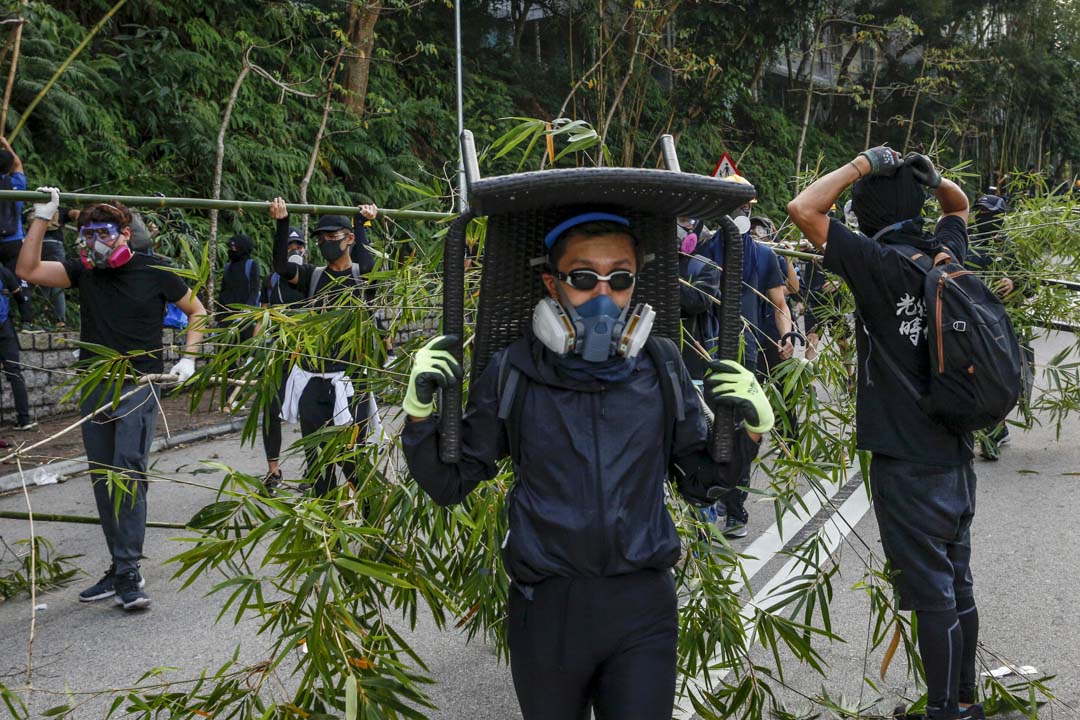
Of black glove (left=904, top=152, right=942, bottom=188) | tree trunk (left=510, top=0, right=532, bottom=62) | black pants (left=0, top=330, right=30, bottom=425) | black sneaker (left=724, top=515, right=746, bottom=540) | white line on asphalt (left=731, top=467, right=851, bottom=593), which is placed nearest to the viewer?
black glove (left=904, top=152, right=942, bottom=188)

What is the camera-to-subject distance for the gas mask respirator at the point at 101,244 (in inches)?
230

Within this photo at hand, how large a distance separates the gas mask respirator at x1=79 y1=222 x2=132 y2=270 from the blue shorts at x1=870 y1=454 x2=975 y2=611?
402cm

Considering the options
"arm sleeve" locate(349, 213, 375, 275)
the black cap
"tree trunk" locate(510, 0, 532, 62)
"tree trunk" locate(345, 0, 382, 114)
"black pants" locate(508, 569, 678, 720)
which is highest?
"tree trunk" locate(510, 0, 532, 62)

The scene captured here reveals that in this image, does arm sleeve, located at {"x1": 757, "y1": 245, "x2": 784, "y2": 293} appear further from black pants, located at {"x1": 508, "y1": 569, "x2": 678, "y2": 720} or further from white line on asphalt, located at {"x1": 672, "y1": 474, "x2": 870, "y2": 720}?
black pants, located at {"x1": 508, "y1": 569, "x2": 678, "y2": 720}

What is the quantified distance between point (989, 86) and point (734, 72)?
14.1m

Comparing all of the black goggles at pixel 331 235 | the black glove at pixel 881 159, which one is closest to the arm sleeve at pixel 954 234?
the black glove at pixel 881 159

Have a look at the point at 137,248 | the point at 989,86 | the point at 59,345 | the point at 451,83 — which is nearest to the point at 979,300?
the point at 137,248

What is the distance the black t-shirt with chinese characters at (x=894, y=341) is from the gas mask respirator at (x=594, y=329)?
1.45 metres

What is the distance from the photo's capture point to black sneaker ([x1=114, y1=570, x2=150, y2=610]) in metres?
5.96

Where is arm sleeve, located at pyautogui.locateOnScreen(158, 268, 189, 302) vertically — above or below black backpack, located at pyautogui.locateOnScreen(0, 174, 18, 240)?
below

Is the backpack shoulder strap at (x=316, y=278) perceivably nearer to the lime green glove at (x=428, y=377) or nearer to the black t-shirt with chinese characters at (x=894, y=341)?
the black t-shirt with chinese characters at (x=894, y=341)

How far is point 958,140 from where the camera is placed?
1601 inches

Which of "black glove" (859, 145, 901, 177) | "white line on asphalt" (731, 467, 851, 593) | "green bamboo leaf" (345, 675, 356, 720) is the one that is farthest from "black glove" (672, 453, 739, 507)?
"white line on asphalt" (731, 467, 851, 593)

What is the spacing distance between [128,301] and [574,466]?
3929mm
